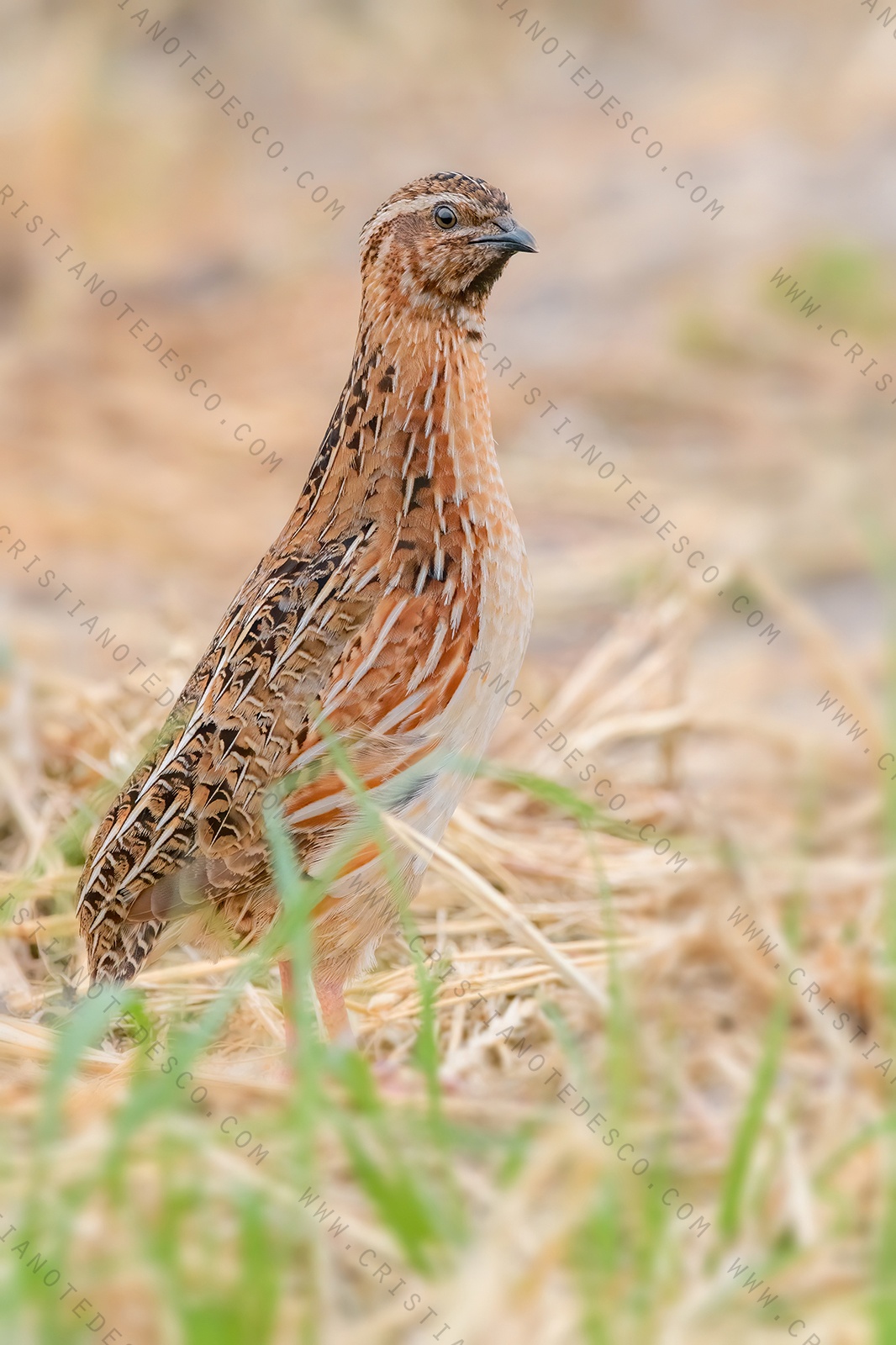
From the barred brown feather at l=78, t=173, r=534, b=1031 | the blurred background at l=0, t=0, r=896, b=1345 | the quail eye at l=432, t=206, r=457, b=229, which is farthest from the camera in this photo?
the quail eye at l=432, t=206, r=457, b=229

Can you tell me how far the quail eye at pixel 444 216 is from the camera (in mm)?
4184

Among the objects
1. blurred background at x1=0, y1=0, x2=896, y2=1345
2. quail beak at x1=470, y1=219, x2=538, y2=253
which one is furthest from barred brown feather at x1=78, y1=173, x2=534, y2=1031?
blurred background at x1=0, y1=0, x2=896, y2=1345

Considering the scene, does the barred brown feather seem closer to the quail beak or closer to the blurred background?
the quail beak

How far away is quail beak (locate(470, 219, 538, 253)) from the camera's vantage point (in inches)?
166

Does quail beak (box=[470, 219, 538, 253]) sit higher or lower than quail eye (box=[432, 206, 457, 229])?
lower

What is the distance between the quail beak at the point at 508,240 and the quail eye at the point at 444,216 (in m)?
0.07

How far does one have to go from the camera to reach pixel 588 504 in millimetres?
9758

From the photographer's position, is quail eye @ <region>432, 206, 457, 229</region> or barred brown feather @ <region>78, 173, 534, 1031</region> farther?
quail eye @ <region>432, 206, 457, 229</region>

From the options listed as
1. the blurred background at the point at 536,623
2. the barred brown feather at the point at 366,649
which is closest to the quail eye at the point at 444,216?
the barred brown feather at the point at 366,649

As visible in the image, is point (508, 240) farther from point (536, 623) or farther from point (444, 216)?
point (536, 623)

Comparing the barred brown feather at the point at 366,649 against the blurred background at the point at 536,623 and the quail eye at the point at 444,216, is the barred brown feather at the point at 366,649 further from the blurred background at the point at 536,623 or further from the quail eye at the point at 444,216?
the blurred background at the point at 536,623

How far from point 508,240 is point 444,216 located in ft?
0.58

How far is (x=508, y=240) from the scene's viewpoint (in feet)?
13.8

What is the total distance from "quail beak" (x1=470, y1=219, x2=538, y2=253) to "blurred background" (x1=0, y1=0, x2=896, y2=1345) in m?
1.24
